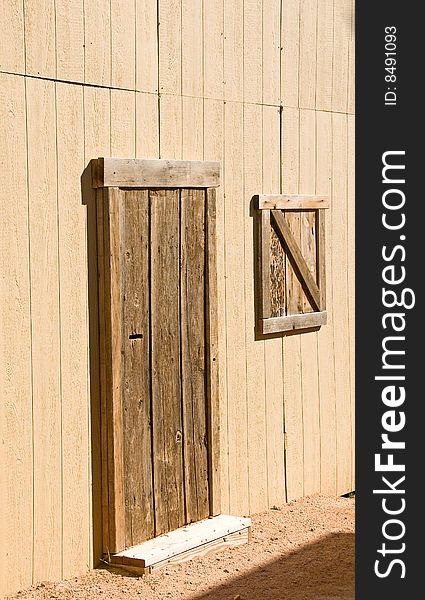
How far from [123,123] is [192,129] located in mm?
722

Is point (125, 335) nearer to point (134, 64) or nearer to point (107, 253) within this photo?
point (107, 253)

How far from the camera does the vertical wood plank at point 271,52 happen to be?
27.3 feet

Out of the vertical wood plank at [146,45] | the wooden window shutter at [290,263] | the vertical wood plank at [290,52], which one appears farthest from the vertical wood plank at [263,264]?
the vertical wood plank at [146,45]

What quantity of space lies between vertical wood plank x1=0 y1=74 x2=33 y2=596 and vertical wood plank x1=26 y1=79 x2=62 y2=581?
2.1 inches

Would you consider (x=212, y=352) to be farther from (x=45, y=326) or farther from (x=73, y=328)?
(x=45, y=326)

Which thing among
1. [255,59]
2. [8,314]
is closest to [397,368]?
[8,314]

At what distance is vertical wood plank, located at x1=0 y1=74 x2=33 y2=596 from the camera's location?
6.23 metres

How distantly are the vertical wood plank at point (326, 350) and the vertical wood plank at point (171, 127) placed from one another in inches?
72.3

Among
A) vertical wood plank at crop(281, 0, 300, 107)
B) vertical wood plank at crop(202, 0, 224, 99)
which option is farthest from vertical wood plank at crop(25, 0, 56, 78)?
vertical wood plank at crop(281, 0, 300, 107)

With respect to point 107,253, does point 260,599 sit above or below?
below

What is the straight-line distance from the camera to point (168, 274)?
7266 millimetres

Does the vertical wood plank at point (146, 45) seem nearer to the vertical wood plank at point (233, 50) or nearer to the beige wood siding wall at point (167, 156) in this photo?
the beige wood siding wall at point (167, 156)

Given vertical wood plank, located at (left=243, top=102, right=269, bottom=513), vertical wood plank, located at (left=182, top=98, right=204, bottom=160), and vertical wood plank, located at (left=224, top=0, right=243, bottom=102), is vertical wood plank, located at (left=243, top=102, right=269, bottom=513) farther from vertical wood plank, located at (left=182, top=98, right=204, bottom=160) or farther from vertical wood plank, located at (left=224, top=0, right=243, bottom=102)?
vertical wood plank, located at (left=182, top=98, right=204, bottom=160)

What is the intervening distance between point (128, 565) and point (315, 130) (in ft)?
12.7
